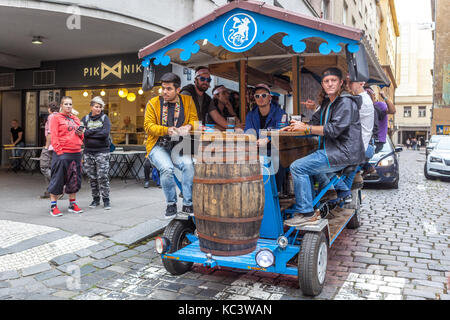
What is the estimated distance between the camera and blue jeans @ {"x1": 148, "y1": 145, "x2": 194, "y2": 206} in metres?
4.67

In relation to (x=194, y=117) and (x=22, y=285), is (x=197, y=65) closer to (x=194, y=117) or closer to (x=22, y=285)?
(x=194, y=117)

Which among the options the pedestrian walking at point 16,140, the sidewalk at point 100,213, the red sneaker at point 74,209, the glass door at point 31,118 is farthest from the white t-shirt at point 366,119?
the pedestrian walking at point 16,140

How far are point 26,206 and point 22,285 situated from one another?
12.2 ft

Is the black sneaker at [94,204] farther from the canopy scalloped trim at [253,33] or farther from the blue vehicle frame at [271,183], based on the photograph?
the canopy scalloped trim at [253,33]

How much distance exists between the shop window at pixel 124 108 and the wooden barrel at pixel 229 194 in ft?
27.0

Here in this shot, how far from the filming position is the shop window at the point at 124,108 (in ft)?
38.3

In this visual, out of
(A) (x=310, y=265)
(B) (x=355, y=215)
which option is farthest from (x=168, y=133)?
(B) (x=355, y=215)

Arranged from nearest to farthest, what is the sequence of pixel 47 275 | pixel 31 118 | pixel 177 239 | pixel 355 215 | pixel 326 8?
pixel 177 239
pixel 47 275
pixel 355 215
pixel 31 118
pixel 326 8

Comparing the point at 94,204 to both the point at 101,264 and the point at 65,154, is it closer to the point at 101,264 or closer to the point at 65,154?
the point at 65,154

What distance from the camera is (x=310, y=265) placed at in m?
3.56

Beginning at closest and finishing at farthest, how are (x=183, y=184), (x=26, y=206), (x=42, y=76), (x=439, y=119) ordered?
(x=183, y=184), (x=26, y=206), (x=42, y=76), (x=439, y=119)

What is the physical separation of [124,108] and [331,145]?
897cm
